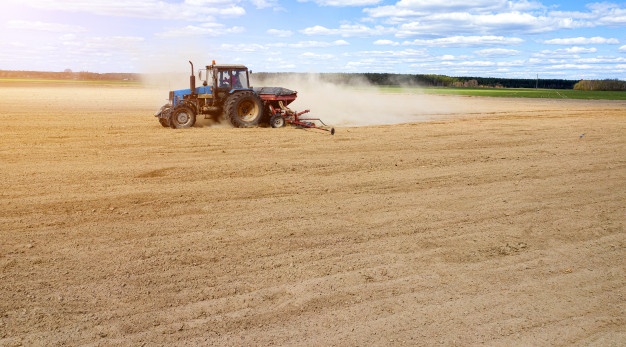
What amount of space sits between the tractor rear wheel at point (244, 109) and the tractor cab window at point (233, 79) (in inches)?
19.0

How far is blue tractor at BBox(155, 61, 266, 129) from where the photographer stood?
19.3 metres

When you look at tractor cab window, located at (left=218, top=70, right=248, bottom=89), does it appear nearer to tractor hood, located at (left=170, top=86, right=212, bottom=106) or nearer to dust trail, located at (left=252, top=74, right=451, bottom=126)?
tractor hood, located at (left=170, top=86, right=212, bottom=106)

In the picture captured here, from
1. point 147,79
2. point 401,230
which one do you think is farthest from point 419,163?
point 147,79

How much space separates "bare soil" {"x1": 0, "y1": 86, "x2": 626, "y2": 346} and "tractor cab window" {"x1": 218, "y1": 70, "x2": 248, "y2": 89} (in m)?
6.53

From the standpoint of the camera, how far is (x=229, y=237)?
24.2ft

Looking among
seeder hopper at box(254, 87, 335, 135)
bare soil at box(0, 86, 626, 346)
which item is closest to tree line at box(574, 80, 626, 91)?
seeder hopper at box(254, 87, 335, 135)

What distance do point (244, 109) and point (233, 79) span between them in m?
1.08

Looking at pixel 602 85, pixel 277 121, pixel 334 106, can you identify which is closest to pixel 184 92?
pixel 277 121

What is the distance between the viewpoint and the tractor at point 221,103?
19.3 metres

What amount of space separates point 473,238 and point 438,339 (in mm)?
2874

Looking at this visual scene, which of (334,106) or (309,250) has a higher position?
(334,106)

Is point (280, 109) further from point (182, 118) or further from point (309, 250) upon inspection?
point (309, 250)

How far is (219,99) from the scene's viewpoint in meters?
19.8

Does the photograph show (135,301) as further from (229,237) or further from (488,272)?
(488,272)
